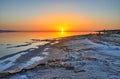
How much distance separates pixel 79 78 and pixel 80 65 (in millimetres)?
2983

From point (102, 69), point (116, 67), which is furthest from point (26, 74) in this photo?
point (116, 67)

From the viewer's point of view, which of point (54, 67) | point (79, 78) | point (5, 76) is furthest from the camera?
point (54, 67)

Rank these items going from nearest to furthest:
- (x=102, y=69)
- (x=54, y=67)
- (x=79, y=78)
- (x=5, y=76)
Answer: (x=79, y=78)
(x=5, y=76)
(x=102, y=69)
(x=54, y=67)

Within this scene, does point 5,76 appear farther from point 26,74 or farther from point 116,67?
point 116,67

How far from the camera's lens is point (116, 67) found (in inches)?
466

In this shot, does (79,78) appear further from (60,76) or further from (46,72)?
(46,72)

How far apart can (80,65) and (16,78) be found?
170 inches

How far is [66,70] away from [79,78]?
1.88m

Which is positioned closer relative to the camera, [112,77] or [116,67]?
[112,77]

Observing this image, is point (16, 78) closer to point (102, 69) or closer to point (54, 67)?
point (54, 67)

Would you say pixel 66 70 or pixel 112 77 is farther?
pixel 66 70

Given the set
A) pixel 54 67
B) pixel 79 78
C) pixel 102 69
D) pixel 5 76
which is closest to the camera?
pixel 79 78

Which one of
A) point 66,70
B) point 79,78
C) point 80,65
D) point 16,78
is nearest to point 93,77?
point 79,78

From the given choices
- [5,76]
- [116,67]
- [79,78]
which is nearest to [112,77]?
[79,78]
